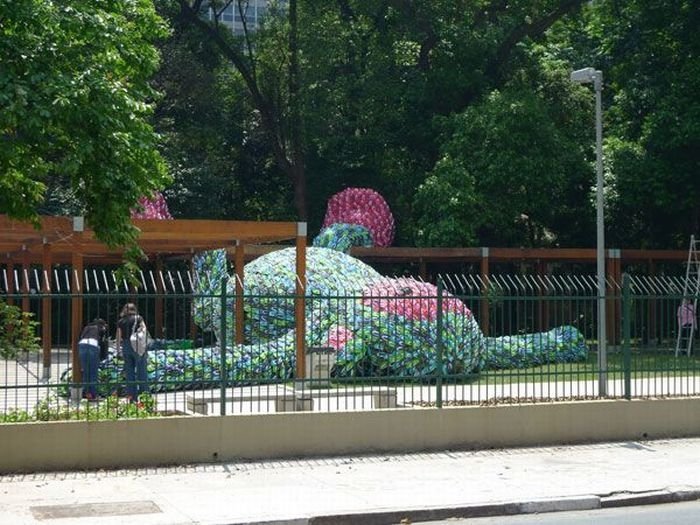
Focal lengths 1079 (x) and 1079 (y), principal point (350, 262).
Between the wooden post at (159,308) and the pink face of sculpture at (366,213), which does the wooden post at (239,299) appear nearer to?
the wooden post at (159,308)

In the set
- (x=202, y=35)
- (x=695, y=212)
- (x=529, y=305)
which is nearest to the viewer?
(x=529, y=305)

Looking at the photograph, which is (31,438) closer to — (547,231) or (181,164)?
(181,164)

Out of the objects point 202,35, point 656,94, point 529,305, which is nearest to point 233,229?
point 529,305

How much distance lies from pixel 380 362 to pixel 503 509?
6401 millimetres

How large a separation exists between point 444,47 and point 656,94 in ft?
23.1

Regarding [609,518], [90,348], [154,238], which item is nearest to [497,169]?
[154,238]

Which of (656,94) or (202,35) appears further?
(202,35)

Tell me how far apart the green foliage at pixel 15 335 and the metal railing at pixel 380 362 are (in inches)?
3.3

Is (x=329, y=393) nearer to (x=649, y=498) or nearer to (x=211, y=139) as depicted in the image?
(x=649, y=498)

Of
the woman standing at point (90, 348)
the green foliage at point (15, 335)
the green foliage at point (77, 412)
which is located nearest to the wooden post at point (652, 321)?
the green foliage at point (77, 412)

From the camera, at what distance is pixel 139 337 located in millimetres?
15203

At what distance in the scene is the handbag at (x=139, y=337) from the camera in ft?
49.0

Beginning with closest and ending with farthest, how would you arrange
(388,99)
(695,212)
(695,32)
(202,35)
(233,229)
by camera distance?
(233,229) → (695,32) → (695,212) → (388,99) → (202,35)

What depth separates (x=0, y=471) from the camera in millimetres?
12219
